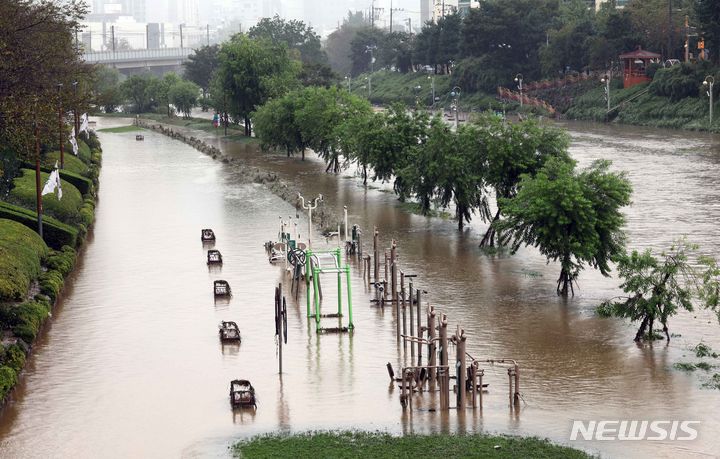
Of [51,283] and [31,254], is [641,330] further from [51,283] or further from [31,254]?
[31,254]

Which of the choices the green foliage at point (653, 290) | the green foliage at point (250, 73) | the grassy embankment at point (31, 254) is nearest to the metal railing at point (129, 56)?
the green foliage at point (250, 73)

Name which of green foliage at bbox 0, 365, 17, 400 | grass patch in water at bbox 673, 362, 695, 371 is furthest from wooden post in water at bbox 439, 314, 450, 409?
green foliage at bbox 0, 365, 17, 400

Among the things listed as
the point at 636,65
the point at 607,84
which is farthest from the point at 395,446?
the point at 636,65

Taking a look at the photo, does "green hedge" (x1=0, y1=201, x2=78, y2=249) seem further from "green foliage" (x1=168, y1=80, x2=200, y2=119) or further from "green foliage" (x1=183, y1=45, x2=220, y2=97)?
"green foliage" (x1=183, y1=45, x2=220, y2=97)

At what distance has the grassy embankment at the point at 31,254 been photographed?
3128 cm

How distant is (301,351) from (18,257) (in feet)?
34.3

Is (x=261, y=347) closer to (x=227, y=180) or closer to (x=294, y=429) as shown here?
(x=294, y=429)

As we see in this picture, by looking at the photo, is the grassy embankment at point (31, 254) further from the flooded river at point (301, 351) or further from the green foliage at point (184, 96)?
the green foliage at point (184, 96)

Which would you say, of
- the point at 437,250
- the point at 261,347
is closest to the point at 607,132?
the point at 437,250

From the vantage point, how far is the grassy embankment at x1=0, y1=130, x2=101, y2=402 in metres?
31.3

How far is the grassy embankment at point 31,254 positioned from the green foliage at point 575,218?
1443 centimetres

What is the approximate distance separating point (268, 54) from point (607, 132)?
2776 cm

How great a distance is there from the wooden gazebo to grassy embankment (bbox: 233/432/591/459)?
307 ft

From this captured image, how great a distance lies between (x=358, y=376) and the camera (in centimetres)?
2873
